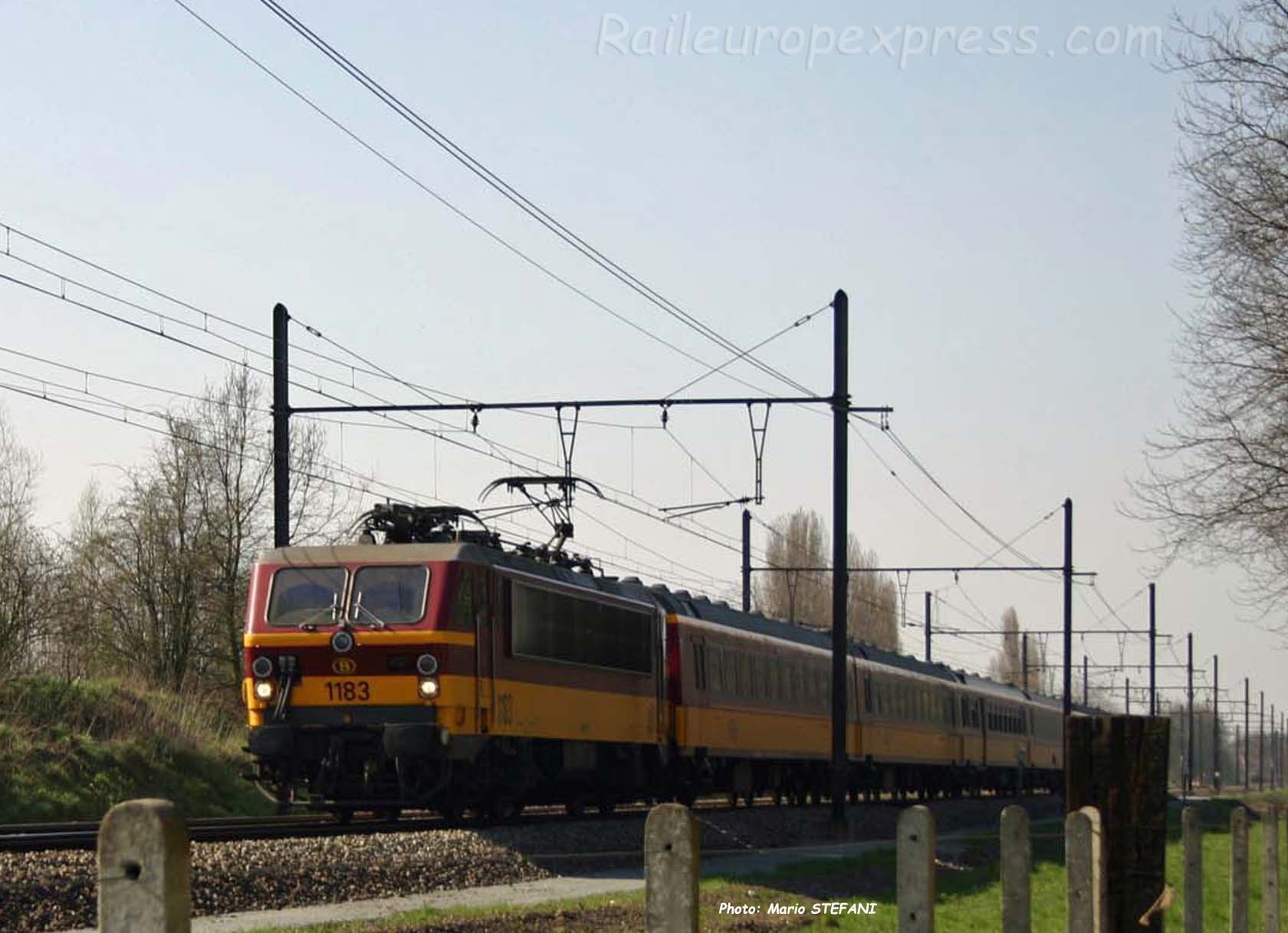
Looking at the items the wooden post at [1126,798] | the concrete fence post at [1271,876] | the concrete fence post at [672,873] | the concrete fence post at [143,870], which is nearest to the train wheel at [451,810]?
the concrete fence post at [1271,876]

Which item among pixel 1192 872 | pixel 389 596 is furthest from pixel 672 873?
pixel 389 596

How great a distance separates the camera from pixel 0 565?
117ft

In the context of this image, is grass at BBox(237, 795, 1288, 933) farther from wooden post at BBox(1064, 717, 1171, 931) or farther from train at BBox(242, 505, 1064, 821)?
wooden post at BBox(1064, 717, 1171, 931)

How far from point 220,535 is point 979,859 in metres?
24.9

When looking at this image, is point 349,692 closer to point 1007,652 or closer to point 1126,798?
point 1126,798

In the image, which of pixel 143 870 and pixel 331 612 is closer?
pixel 143 870

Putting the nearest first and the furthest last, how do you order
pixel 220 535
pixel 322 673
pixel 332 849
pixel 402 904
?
pixel 402 904, pixel 332 849, pixel 322 673, pixel 220 535

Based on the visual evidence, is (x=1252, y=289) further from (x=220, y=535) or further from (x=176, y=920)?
(x=220, y=535)

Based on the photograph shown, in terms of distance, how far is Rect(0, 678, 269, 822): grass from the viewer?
2725 centimetres

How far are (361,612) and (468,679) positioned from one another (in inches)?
55.8

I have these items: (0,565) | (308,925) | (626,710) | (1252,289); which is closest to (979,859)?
(626,710)

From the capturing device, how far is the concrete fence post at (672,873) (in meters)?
4.16

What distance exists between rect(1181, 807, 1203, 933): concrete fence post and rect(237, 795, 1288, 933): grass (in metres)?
3.68

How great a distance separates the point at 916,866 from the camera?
19.3 feet
